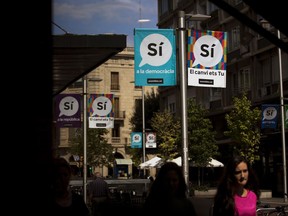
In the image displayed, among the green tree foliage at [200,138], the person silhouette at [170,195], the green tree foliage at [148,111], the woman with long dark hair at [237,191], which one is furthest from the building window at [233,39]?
the person silhouette at [170,195]

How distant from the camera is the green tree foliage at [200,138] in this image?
44875mm

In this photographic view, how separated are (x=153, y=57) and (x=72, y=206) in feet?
42.6

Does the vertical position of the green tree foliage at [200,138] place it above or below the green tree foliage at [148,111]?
below

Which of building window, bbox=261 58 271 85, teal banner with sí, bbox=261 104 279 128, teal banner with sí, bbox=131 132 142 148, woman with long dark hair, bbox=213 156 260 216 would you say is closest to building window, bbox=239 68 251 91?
building window, bbox=261 58 271 85

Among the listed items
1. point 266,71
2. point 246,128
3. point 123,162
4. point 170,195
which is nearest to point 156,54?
point 170,195

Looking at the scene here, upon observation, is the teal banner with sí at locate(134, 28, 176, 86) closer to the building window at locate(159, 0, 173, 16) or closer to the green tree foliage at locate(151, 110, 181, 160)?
the green tree foliage at locate(151, 110, 181, 160)

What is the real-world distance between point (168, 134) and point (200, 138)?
6679mm

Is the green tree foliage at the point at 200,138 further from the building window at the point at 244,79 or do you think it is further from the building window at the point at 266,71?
the building window at the point at 266,71

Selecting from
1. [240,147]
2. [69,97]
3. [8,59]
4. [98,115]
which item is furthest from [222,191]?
[240,147]

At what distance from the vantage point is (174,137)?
56.4 meters

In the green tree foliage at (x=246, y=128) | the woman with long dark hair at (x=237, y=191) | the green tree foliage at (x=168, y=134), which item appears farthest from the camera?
the green tree foliage at (x=168, y=134)

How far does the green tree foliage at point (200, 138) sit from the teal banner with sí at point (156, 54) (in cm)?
2775

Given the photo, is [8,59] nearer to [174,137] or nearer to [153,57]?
[153,57]

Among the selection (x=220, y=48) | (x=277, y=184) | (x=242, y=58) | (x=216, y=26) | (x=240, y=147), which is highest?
(x=216, y=26)
